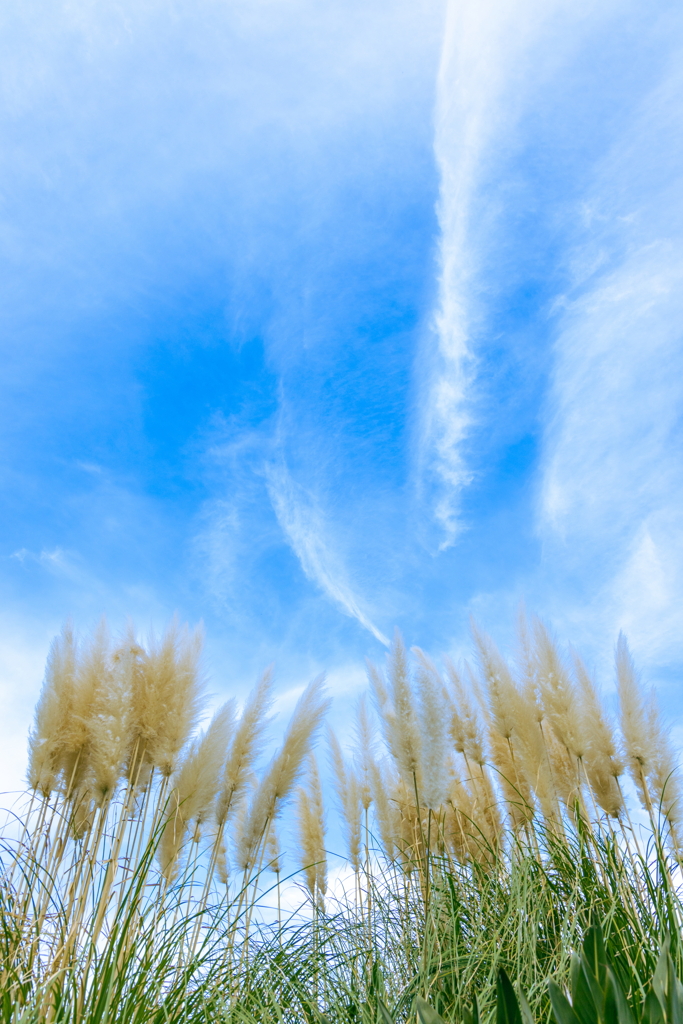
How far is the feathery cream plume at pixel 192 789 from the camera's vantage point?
3121mm

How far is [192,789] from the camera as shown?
3115mm

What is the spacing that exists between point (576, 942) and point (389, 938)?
2.66 ft

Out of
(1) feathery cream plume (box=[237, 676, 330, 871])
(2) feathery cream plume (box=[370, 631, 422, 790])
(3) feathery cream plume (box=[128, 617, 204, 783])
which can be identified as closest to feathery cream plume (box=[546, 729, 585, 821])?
(2) feathery cream plume (box=[370, 631, 422, 790])

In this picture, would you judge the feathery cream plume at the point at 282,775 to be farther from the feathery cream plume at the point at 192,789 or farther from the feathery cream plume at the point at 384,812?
the feathery cream plume at the point at 384,812

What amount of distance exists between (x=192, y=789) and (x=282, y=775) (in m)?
0.49

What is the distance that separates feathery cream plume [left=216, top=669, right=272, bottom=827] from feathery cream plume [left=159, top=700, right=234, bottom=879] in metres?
0.18

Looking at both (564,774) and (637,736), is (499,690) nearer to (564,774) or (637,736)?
(564,774)

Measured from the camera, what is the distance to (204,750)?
3.23 m

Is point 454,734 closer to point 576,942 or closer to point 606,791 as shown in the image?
point 606,791

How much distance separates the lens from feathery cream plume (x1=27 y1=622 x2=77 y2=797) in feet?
10.2

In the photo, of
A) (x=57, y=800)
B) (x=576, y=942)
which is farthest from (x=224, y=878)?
(x=576, y=942)

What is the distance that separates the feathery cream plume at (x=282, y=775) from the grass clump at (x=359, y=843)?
0.01 metres

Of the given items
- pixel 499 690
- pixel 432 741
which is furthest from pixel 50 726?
pixel 499 690

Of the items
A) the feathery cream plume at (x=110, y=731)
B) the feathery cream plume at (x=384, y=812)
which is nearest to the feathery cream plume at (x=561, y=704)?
the feathery cream plume at (x=384, y=812)
